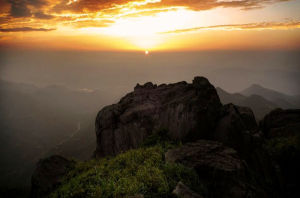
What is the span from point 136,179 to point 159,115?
41.7 ft

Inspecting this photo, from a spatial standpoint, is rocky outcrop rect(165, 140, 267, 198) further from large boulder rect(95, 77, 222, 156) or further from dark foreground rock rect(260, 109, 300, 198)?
dark foreground rock rect(260, 109, 300, 198)

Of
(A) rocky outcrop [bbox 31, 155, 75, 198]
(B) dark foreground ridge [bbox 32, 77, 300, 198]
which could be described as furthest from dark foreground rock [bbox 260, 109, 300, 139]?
(A) rocky outcrop [bbox 31, 155, 75, 198]

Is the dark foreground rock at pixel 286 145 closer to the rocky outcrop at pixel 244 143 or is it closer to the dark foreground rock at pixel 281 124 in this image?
the dark foreground rock at pixel 281 124

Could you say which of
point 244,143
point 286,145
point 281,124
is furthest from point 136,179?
point 281,124

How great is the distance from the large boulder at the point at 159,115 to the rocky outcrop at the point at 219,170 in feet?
15.4

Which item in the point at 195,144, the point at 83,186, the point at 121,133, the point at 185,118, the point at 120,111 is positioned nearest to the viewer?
the point at 83,186

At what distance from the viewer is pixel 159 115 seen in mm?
25734

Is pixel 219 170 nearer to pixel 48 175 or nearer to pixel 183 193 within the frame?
pixel 183 193

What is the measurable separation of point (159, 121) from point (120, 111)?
6.70 m

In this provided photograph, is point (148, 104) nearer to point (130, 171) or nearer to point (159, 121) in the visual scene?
point (159, 121)

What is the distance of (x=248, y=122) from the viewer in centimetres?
2800

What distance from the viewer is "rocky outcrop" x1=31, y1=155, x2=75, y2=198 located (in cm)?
1948

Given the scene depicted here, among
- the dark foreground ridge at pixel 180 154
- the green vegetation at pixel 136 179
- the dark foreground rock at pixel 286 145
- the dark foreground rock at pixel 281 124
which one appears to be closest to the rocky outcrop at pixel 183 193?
the dark foreground ridge at pixel 180 154

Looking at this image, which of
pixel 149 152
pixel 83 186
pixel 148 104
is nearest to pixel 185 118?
pixel 149 152
